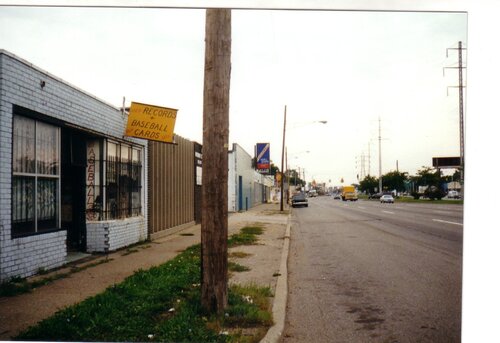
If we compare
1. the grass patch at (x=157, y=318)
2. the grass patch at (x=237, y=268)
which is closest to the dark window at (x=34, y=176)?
the grass patch at (x=157, y=318)

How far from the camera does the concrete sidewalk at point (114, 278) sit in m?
5.18

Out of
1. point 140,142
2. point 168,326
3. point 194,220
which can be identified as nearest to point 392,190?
point 194,220

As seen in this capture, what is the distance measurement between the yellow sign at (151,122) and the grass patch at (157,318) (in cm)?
459

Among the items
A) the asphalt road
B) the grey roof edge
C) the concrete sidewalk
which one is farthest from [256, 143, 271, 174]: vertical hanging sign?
the grey roof edge

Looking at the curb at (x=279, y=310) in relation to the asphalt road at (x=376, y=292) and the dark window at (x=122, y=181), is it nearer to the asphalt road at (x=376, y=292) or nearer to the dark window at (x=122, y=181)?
the asphalt road at (x=376, y=292)

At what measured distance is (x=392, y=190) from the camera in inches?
3725

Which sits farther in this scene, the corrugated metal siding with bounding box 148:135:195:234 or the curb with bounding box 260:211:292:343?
the corrugated metal siding with bounding box 148:135:195:234

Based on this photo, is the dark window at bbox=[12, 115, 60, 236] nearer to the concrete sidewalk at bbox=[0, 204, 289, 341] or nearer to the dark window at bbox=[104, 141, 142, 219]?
the concrete sidewalk at bbox=[0, 204, 289, 341]

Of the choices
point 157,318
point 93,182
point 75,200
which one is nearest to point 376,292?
point 157,318

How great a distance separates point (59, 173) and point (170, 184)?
5997 millimetres

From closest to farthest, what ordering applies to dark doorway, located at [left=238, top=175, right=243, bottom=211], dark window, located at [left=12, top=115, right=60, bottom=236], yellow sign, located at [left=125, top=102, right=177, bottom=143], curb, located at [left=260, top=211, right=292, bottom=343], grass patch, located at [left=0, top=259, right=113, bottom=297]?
curb, located at [left=260, top=211, right=292, bottom=343], grass patch, located at [left=0, top=259, right=113, bottom=297], dark window, located at [left=12, top=115, right=60, bottom=236], yellow sign, located at [left=125, top=102, right=177, bottom=143], dark doorway, located at [left=238, top=175, right=243, bottom=211]

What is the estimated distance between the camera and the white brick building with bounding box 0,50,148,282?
6.80 meters

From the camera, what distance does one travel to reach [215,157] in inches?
203

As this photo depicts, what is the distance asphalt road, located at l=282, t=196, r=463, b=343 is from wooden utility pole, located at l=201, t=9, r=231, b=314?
3.59 ft
